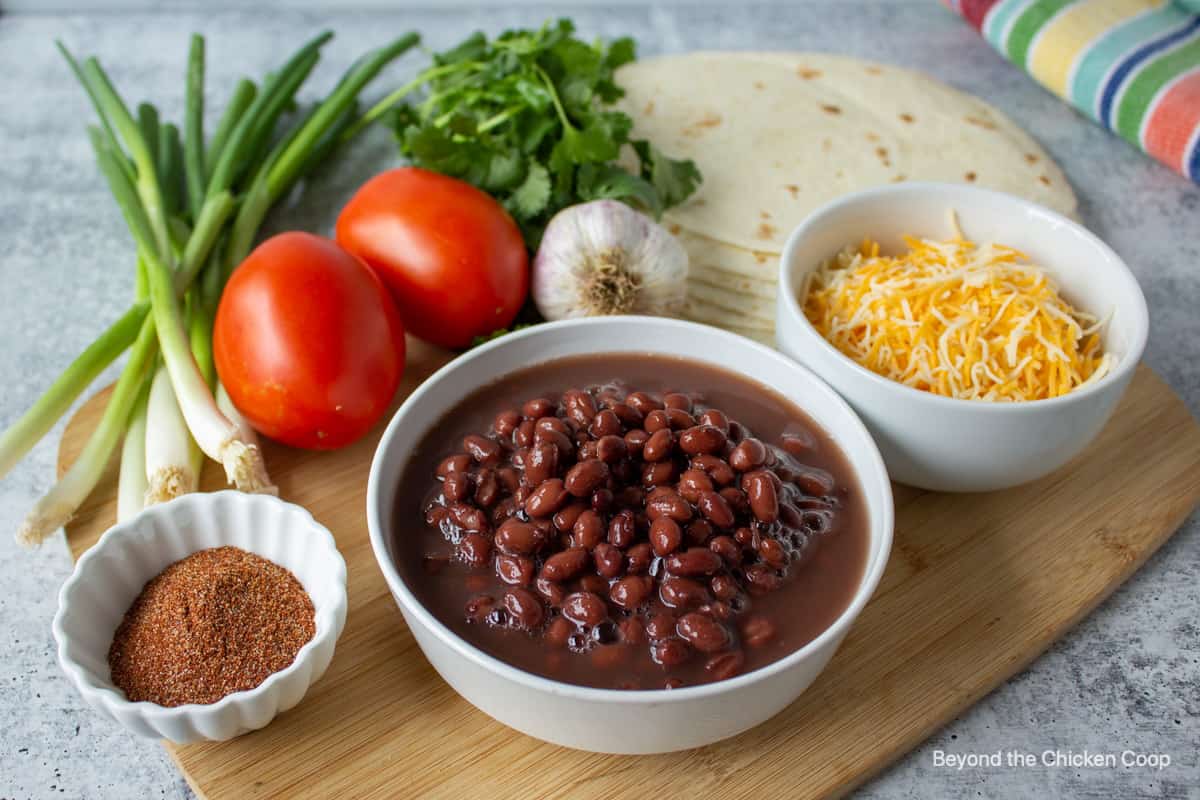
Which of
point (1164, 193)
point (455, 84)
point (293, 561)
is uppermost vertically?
point (455, 84)

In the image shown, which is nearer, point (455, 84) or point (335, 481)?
point (335, 481)

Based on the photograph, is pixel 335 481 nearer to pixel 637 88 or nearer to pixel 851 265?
pixel 851 265

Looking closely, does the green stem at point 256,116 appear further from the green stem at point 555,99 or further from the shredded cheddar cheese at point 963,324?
the shredded cheddar cheese at point 963,324

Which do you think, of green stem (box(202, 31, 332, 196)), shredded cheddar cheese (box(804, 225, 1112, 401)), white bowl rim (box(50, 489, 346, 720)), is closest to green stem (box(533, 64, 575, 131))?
shredded cheddar cheese (box(804, 225, 1112, 401))

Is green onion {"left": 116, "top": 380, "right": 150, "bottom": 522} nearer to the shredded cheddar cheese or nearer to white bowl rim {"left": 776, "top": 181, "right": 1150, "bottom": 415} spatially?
white bowl rim {"left": 776, "top": 181, "right": 1150, "bottom": 415}

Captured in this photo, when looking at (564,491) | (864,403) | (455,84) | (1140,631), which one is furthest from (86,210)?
(1140,631)

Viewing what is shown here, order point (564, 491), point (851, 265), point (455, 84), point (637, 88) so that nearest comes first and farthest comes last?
point (564, 491) → point (851, 265) → point (455, 84) → point (637, 88)

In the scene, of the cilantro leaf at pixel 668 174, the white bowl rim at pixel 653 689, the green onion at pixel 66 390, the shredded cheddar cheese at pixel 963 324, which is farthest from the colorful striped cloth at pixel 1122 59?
the green onion at pixel 66 390
